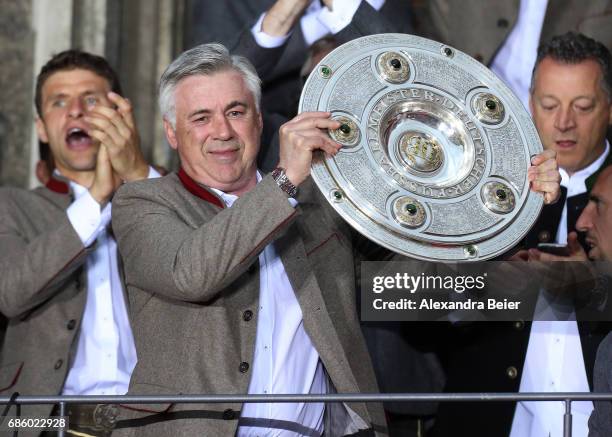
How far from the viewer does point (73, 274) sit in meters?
4.07

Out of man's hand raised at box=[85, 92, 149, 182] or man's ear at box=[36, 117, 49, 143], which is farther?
man's ear at box=[36, 117, 49, 143]

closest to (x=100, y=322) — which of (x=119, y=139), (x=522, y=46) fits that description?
(x=119, y=139)

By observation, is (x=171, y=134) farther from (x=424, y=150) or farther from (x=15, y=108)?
(x=15, y=108)

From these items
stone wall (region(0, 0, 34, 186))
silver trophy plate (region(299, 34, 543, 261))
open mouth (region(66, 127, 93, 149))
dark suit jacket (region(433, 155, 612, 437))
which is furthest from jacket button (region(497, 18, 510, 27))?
stone wall (region(0, 0, 34, 186))

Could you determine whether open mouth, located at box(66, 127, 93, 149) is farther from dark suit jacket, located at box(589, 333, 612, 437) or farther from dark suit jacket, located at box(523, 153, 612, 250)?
dark suit jacket, located at box(589, 333, 612, 437)

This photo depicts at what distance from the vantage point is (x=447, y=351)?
158 inches

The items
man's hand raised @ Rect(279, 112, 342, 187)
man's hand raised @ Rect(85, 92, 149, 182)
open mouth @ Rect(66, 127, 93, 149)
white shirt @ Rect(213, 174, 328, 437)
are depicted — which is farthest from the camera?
open mouth @ Rect(66, 127, 93, 149)

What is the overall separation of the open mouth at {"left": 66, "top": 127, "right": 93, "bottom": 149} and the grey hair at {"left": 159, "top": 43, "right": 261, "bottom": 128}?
2.81 feet

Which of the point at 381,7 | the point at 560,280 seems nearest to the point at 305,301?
the point at 560,280

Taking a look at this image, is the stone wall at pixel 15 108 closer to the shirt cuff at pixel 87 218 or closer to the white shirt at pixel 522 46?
the shirt cuff at pixel 87 218

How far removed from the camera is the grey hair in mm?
3516

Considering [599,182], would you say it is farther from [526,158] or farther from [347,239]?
[347,239]

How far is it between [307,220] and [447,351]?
0.75m

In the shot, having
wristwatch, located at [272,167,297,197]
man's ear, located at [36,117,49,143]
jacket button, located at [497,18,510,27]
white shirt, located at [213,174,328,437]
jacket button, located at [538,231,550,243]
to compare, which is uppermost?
jacket button, located at [497,18,510,27]
